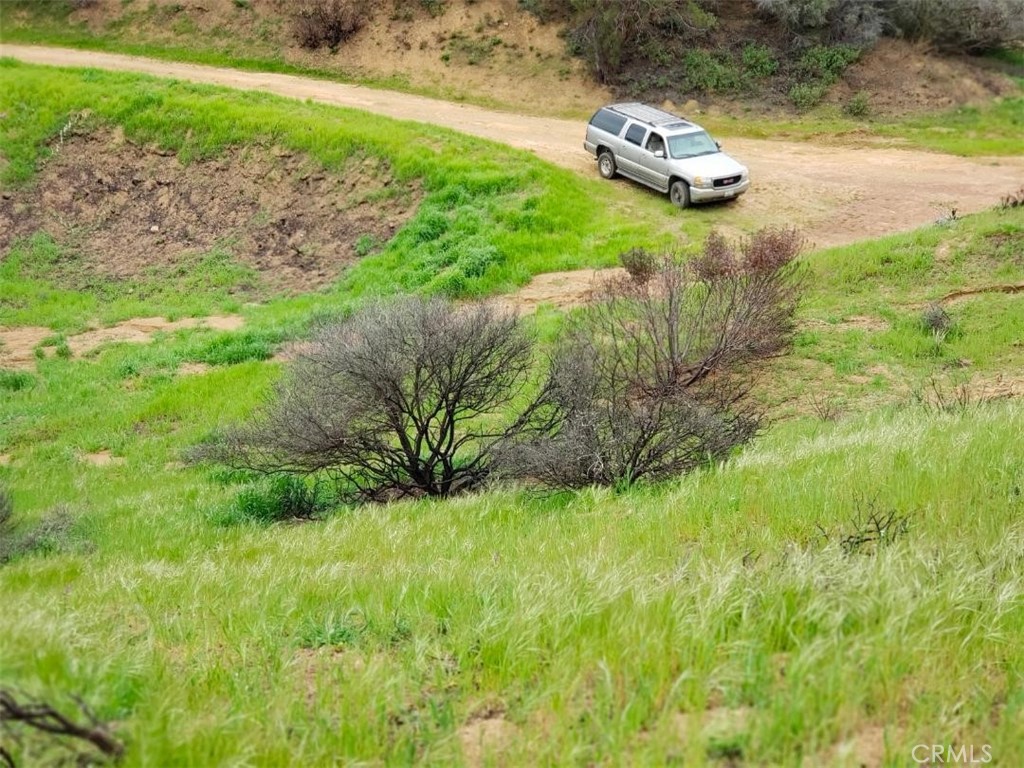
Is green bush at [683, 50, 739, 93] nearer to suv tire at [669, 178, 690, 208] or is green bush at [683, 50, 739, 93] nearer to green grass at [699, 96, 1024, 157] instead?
green grass at [699, 96, 1024, 157]

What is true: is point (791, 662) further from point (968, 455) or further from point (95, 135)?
point (95, 135)

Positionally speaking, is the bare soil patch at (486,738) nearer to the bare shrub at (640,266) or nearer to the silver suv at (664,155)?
the bare shrub at (640,266)

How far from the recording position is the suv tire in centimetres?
2336

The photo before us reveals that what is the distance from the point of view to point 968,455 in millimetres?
7168

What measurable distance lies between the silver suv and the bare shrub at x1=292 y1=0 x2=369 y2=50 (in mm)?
14448

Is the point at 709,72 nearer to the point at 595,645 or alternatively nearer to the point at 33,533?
the point at 33,533

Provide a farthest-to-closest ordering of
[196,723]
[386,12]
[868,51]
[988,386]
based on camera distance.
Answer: [386,12], [868,51], [988,386], [196,723]

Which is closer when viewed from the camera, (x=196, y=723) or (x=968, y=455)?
(x=196, y=723)

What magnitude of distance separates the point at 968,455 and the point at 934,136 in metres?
25.1

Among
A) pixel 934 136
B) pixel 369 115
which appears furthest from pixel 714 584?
pixel 934 136

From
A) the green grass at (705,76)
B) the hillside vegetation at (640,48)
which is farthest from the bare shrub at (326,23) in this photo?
the green grass at (705,76)

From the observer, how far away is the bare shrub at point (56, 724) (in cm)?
291

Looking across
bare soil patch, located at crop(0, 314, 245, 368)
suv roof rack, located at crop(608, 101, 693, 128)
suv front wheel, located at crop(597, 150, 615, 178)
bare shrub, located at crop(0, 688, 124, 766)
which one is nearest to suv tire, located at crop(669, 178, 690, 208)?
suv roof rack, located at crop(608, 101, 693, 128)

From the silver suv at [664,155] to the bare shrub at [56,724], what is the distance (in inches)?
845
